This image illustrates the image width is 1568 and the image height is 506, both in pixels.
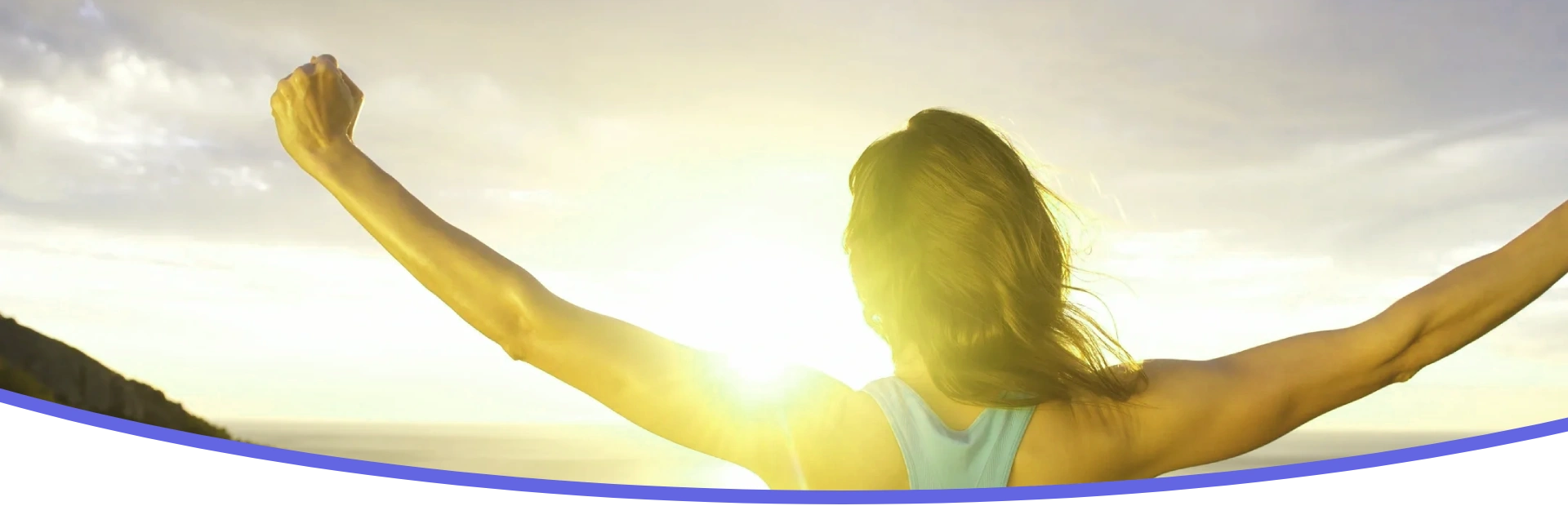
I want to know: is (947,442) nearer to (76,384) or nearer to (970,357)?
(970,357)

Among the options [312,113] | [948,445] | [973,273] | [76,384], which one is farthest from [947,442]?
[76,384]

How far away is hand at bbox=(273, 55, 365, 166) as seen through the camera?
104cm

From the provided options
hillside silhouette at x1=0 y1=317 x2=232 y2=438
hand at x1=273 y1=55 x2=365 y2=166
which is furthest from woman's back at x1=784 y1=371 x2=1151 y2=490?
hillside silhouette at x1=0 y1=317 x2=232 y2=438

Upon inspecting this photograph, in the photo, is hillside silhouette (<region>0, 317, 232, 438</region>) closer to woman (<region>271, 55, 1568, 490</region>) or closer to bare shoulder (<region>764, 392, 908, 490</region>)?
woman (<region>271, 55, 1568, 490</region>)

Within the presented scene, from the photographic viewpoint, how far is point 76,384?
1650 millimetres

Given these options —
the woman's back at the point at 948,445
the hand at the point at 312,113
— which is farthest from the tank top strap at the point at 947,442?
the hand at the point at 312,113

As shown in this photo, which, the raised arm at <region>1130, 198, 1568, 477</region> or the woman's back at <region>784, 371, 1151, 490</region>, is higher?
the raised arm at <region>1130, 198, 1568, 477</region>

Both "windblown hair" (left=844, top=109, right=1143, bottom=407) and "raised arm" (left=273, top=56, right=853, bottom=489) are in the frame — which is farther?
"windblown hair" (left=844, top=109, right=1143, bottom=407)

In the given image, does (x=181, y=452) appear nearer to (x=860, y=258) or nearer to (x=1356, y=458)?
(x=860, y=258)

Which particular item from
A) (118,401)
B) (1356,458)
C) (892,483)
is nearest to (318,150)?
(892,483)

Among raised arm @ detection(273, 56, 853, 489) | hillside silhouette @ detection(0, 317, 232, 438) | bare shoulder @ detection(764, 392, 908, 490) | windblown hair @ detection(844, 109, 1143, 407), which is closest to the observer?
raised arm @ detection(273, 56, 853, 489)

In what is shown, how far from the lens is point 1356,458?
1.35 m

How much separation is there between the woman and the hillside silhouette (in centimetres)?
86

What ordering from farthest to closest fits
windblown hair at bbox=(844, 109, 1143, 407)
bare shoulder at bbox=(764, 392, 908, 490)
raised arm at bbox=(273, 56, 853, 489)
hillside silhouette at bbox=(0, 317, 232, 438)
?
hillside silhouette at bbox=(0, 317, 232, 438) < windblown hair at bbox=(844, 109, 1143, 407) < bare shoulder at bbox=(764, 392, 908, 490) < raised arm at bbox=(273, 56, 853, 489)
